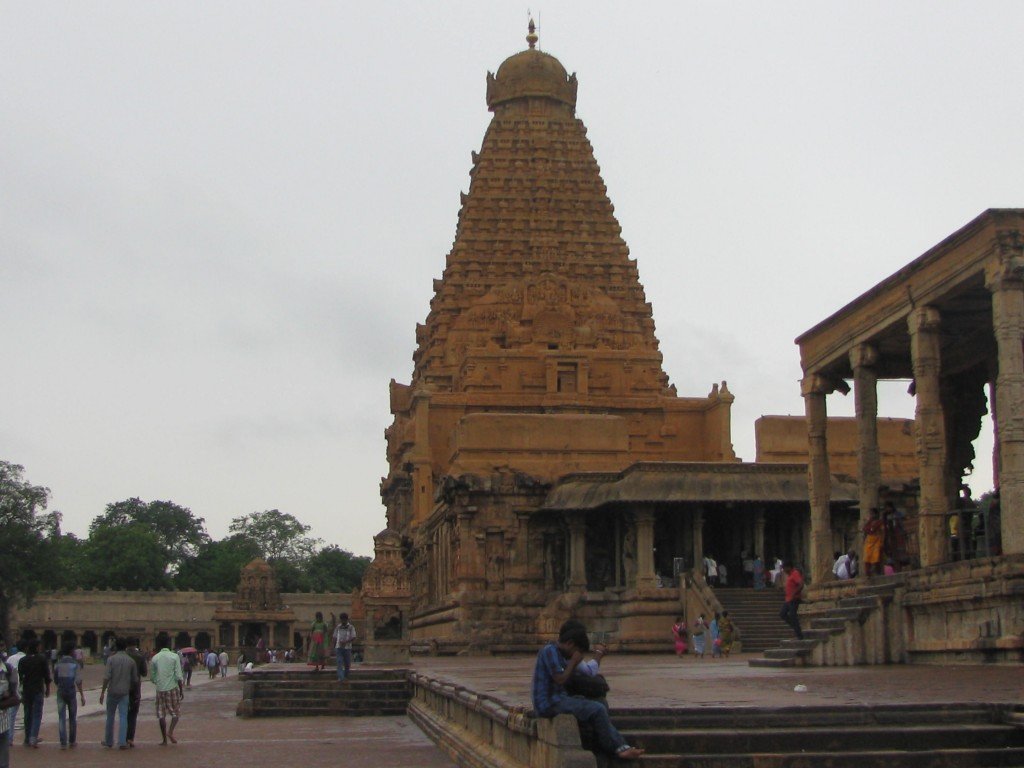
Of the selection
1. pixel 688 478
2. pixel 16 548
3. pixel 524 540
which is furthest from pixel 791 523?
pixel 16 548

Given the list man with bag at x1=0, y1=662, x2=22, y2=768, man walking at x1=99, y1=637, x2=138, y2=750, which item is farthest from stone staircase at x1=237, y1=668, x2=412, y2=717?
man with bag at x1=0, y1=662, x2=22, y2=768

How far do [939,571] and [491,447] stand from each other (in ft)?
98.7

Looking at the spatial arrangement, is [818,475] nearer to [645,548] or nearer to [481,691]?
[645,548]

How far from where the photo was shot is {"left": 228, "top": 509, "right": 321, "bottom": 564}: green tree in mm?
140375

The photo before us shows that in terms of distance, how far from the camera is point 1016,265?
794 inches

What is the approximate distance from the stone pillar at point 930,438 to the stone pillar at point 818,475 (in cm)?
456

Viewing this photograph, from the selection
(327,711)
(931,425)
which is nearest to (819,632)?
(931,425)

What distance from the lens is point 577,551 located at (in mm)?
43938

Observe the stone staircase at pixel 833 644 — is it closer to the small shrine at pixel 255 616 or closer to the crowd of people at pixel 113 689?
the crowd of people at pixel 113 689

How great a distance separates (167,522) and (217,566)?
19222 millimetres

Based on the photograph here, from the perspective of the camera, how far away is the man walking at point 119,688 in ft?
59.2

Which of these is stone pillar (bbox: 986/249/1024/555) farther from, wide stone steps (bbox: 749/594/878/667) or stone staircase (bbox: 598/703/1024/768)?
stone staircase (bbox: 598/703/1024/768)

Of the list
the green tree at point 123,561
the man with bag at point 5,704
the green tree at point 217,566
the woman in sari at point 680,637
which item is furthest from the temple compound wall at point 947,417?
the green tree at point 123,561

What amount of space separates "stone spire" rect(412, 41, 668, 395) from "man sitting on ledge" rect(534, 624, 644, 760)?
5179cm
